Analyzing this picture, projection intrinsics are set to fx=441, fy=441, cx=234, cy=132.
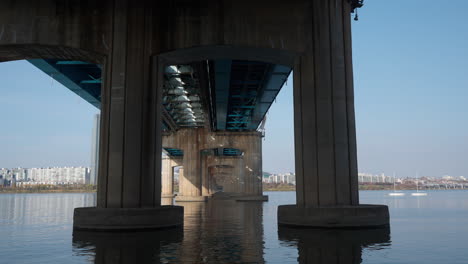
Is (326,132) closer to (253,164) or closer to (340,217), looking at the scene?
(340,217)

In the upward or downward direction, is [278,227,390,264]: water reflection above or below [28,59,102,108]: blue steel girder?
below

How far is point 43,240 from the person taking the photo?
15.1 meters

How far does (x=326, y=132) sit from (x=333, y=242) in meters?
6.98

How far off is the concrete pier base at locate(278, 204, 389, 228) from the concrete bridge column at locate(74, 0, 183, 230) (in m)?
5.57

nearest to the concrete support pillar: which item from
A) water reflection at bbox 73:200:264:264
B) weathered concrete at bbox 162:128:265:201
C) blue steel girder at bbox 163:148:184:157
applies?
weathered concrete at bbox 162:128:265:201

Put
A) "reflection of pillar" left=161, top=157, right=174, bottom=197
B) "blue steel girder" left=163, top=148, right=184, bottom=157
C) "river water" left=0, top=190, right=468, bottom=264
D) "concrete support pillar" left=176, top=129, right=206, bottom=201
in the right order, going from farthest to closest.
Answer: "blue steel girder" left=163, top=148, right=184, bottom=157
"reflection of pillar" left=161, top=157, right=174, bottom=197
"concrete support pillar" left=176, top=129, right=206, bottom=201
"river water" left=0, top=190, right=468, bottom=264

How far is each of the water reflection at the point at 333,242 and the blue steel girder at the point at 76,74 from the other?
66.8ft

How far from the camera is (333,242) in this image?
549 inches

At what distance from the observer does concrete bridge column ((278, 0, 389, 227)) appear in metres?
19.2

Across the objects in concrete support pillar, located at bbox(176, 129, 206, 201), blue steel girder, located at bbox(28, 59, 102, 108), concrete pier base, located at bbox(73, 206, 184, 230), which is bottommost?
concrete pier base, located at bbox(73, 206, 184, 230)

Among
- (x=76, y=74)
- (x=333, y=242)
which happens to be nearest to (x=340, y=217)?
(x=333, y=242)

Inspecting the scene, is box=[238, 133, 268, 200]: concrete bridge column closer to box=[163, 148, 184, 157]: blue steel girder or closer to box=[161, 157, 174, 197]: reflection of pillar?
box=[161, 157, 174, 197]: reflection of pillar

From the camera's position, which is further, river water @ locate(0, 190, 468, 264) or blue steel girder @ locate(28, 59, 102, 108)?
blue steel girder @ locate(28, 59, 102, 108)

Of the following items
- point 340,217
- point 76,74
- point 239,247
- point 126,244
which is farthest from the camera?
point 76,74
